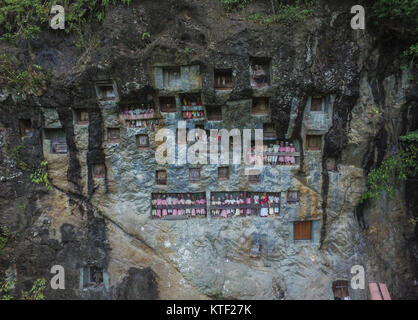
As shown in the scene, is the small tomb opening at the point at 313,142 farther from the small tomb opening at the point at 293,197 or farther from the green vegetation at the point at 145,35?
the green vegetation at the point at 145,35

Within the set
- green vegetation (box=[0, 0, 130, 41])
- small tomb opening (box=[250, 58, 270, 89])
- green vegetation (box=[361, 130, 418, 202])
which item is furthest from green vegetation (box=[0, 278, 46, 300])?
green vegetation (box=[361, 130, 418, 202])

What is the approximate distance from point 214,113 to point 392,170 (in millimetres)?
6548

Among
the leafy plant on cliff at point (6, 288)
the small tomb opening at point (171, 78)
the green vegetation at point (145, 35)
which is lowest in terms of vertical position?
the leafy plant on cliff at point (6, 288)

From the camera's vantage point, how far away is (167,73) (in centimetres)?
852

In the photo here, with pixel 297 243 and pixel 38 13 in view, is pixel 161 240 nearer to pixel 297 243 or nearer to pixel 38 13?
pixel 297 243

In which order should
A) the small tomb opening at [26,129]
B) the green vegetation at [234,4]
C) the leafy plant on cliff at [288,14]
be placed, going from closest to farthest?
1. the leafy plant on cliff at [288,14]
2. the green vegetation at [234,4]
3. the small tomb opening at [26,129]

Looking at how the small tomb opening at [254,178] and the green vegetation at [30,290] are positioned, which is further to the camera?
the small tomb opening at [254,178]

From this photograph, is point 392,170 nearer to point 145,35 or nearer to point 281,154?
point 281,154

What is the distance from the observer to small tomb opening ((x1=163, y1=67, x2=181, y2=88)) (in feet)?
27.9

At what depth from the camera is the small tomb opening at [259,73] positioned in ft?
27.7

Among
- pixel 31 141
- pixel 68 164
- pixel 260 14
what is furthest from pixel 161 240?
pixel 260 14

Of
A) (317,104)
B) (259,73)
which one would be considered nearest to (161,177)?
(259,73)

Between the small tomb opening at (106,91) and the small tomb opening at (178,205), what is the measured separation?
371 cm

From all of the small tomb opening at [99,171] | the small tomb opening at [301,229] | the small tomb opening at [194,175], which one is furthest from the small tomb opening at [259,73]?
the small tomb opening at [99,171]
